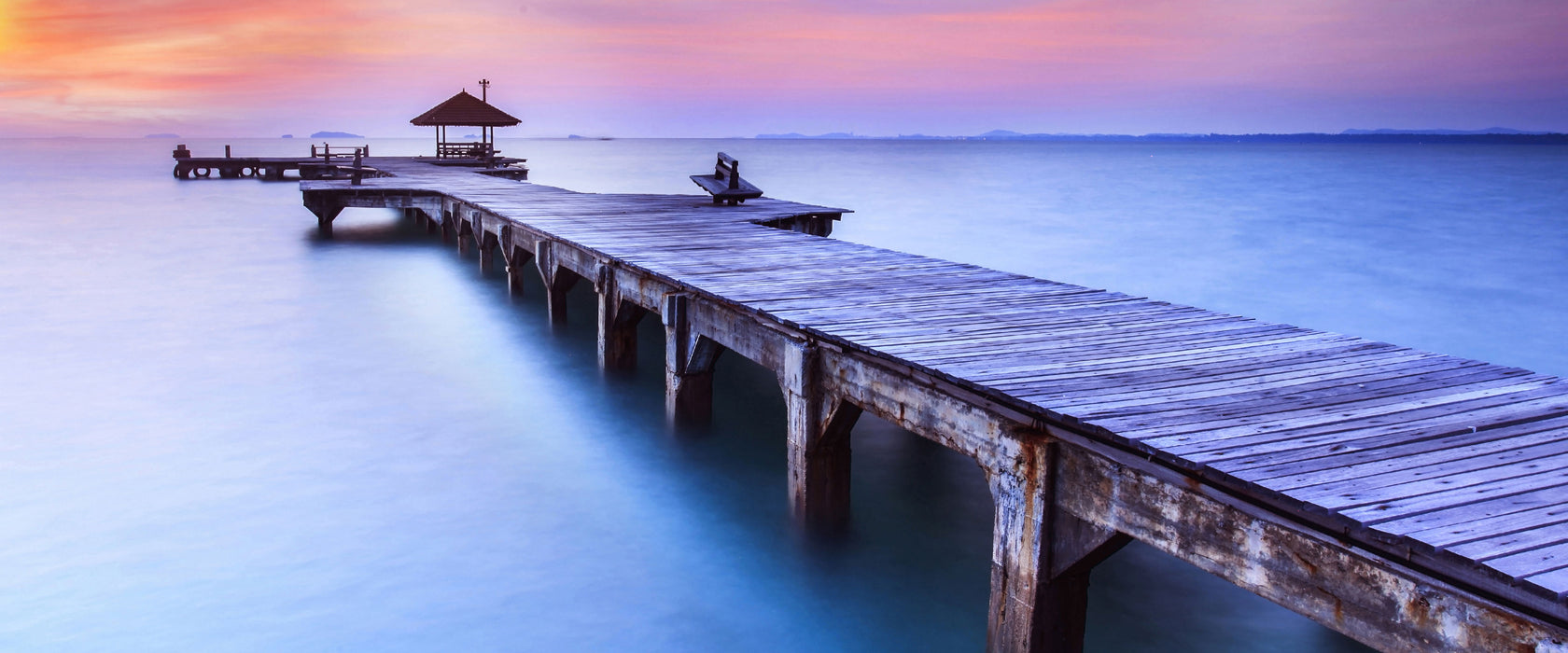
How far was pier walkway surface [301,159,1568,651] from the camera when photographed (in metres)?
2.87

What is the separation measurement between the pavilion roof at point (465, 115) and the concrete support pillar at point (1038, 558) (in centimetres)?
3199

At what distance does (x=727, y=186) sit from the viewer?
14.2m

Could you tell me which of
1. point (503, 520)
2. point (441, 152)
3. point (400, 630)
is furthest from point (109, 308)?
point (441, 152)

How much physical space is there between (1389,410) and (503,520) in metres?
4.74

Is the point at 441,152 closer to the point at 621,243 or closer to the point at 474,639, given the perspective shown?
the point at 621,243

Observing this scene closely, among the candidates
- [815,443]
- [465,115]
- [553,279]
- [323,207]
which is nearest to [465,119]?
[465,115]

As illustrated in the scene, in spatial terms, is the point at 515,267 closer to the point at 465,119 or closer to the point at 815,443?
the point at 815,443

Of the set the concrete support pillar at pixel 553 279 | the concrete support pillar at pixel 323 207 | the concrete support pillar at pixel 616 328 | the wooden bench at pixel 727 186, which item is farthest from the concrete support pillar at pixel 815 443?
the concrete support pillar at pixel 323 207

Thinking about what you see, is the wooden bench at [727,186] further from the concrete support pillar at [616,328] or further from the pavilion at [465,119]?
the pavilion at [465,119]

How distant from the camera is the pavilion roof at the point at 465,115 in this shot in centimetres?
3428

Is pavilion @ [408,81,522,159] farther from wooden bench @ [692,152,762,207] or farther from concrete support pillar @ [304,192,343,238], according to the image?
wooden bench @ [692,152,762,207]

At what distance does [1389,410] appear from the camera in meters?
4.16

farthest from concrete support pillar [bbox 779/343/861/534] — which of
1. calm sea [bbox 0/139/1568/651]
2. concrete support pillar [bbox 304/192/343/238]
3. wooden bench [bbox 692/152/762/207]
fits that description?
concrete support pillar [bbox 304/192/343/238]

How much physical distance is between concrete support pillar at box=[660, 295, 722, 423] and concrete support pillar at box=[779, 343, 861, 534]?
162 centimetres
